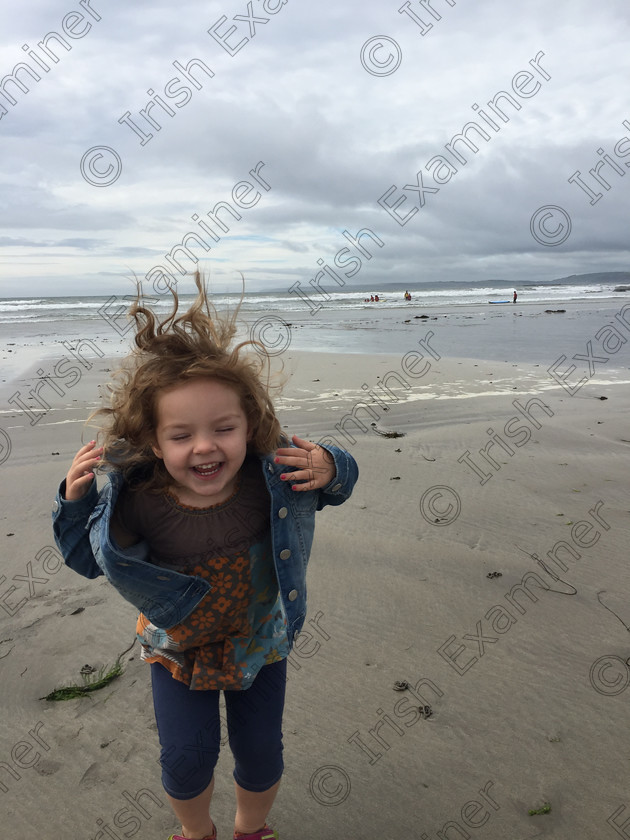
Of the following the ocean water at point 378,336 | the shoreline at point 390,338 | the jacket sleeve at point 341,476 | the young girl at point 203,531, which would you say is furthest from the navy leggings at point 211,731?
the ocean water at point 378,336

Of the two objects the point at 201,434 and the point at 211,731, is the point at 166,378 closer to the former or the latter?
the point at 201,434

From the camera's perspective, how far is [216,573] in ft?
6.16

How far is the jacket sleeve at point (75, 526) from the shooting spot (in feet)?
5.76

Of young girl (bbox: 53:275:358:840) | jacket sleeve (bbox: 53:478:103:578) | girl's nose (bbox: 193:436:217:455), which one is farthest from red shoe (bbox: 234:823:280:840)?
girl's nose (bbox: 193:436:217:455)

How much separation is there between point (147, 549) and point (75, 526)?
0.72ft

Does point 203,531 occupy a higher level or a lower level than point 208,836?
higher

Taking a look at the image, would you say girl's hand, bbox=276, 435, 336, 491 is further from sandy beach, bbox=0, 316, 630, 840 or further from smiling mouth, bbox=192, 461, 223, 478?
Result: sandy beach, bbox=0, 316, 630, 840

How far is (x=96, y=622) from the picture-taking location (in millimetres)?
3111

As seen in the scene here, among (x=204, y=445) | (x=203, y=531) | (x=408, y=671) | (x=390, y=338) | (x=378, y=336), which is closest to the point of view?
(x=204, y=445)

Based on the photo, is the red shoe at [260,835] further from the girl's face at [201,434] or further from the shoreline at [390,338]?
the shoreline at [390,338]

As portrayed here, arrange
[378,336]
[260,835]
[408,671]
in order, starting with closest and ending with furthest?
[260,835] → [408,671] → [378,336]

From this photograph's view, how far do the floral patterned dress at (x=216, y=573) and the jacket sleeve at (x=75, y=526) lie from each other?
97 mm

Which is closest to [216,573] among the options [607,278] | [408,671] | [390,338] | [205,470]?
[205,470]

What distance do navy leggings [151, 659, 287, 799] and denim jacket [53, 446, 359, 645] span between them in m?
0.19
